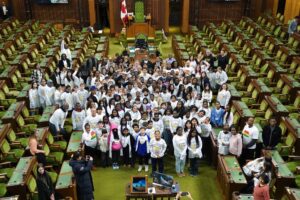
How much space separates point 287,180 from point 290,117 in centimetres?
264

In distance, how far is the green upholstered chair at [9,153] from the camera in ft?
26.5

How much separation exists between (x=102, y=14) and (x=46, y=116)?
501 inches

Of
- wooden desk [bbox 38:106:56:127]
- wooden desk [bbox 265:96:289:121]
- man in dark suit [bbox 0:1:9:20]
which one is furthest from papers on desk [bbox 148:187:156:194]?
man in dark suit [bbox 0:1:9:20]

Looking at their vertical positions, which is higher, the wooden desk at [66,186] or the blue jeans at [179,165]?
the wooden desk at [66,186]

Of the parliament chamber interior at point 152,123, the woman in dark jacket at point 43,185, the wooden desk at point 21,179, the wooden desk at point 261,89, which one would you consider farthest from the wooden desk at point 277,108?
the wooden desk at point 21,179

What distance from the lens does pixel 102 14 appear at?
21109mm

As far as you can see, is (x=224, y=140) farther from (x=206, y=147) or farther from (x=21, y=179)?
(x=21, y=179)

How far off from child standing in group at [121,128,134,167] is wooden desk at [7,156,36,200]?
205cm

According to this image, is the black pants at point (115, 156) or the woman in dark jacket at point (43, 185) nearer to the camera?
the woman in dark jacket at point (43, 185)

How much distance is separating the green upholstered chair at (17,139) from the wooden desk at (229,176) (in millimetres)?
4513

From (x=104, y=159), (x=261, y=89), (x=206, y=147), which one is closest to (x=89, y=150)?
(x=104, y=159)

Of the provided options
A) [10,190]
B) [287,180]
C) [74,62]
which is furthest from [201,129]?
[74,62]

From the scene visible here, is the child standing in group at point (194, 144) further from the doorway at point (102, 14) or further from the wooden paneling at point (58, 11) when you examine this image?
the wooden paneling at point (58, 11)

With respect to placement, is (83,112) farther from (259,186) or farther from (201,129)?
(259,186)
